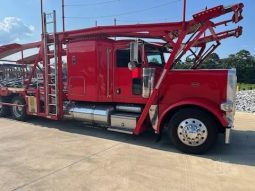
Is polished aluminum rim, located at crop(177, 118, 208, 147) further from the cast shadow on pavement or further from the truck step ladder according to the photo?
the truck step ladder

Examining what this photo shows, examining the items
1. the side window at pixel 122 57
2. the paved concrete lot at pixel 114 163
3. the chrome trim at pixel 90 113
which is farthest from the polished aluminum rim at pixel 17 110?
the side window at pixel 122 57

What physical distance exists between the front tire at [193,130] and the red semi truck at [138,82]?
0.02 m

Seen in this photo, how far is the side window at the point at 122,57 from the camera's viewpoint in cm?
739

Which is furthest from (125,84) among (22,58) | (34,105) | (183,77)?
(22,58)

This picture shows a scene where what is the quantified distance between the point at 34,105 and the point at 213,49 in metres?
5.50

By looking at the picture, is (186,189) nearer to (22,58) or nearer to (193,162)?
(193,162)

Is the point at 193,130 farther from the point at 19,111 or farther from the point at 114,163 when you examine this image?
the point at 19,111

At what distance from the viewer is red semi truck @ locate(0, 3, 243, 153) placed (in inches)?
239

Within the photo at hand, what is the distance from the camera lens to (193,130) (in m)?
6.11

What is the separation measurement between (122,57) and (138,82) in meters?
0.81

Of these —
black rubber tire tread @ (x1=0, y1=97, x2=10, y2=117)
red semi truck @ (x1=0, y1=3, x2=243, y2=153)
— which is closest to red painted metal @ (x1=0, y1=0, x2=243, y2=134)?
red semi truck @ (x1=0, y1=3, x2=243, y2=153)

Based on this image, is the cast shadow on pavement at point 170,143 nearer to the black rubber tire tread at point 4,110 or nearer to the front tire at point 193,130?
the front tire at point 193,130

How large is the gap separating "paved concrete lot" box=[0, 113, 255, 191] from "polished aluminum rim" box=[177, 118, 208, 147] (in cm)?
32

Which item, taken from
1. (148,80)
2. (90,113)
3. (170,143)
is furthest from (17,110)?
(170,143)
